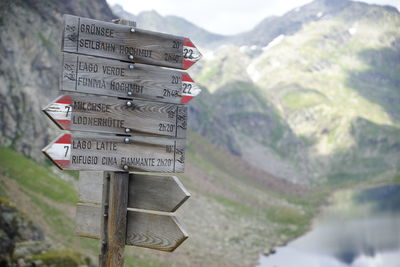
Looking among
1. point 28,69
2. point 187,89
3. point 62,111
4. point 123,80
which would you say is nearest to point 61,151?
point 62,111

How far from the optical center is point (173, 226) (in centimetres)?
602

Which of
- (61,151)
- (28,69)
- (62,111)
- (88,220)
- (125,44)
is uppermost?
(28,69)

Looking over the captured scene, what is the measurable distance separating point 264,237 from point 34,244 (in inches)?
1471

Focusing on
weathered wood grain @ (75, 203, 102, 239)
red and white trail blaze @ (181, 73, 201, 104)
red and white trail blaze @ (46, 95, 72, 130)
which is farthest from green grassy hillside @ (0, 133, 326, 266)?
red and white trail blaze @ (46, 95, 72, 130)

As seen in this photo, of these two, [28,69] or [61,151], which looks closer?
[61,151]

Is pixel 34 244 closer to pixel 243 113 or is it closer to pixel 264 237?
pixel 264 237

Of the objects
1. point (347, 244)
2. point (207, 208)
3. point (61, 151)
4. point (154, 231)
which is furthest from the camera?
point (207, 208)

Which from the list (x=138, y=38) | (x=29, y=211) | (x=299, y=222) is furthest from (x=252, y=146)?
(x=138, y=38)

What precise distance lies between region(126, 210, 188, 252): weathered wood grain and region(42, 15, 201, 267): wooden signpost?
0.04 feet

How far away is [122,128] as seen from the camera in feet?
20.2

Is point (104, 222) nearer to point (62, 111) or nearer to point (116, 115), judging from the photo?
point (116, 115)

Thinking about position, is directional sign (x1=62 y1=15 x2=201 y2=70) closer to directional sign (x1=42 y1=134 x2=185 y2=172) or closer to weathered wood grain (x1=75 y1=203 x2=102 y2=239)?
directional sign (x1=42 y1=134 x2=185 y2=172)

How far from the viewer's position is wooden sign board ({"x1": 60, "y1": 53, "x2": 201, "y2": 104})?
5895mm

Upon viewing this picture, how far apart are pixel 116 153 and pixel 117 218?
0.88 meters
